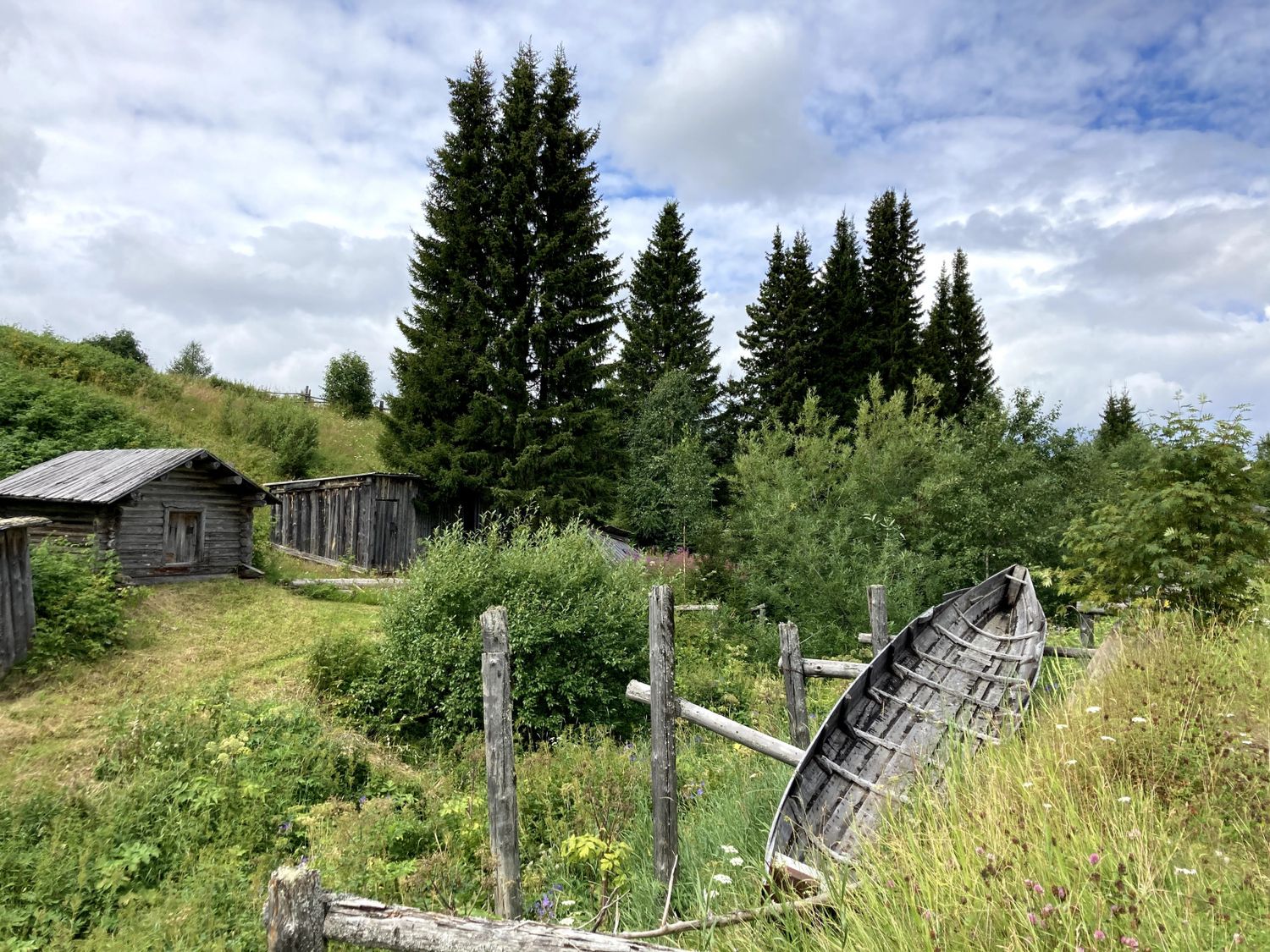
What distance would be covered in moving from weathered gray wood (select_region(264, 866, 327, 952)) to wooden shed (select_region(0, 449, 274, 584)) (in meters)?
14.8

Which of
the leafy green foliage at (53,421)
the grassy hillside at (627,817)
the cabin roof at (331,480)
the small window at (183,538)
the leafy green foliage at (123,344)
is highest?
the leafy green foliage at (123,344)

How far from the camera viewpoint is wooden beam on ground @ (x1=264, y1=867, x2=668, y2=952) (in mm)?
2623

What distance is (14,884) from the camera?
584 centimetres

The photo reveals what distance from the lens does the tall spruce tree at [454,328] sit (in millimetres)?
22938

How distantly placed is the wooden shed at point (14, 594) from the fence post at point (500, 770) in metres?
10.2

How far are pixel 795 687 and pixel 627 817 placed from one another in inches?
85.7

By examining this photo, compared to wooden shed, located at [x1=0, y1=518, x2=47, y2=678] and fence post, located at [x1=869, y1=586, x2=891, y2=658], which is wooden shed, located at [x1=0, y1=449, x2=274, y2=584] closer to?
wooden shed, located at [x1=0, y1=518, x2=47, y2=678]

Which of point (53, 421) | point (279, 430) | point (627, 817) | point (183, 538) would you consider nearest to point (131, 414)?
point (53, 421)

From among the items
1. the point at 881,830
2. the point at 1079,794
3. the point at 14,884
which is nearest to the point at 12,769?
the point at 14,884

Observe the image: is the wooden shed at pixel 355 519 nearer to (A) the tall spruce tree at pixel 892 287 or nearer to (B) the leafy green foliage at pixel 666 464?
(B) the leafy green foliage at pixel 666 464

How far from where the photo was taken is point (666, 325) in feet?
116

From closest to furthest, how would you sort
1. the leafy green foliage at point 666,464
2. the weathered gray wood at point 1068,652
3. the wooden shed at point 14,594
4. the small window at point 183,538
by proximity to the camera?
the weathered gray wood at point 1068,652, the wooden shed at point 14,594, the small window at point 183,538, the leafy green foliage at point 666,464

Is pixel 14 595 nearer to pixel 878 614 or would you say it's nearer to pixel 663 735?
pixel 663 735

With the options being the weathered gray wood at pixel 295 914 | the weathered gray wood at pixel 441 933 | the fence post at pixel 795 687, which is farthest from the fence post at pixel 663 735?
the weathered gray wood at pixel 295 914
